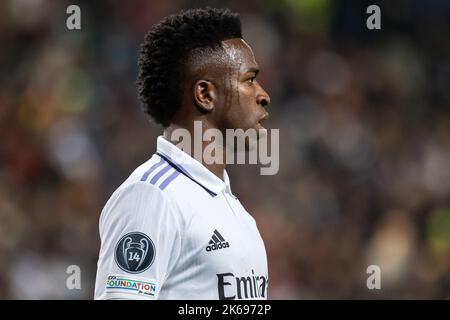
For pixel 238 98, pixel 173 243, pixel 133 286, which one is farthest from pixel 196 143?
pixel 133 286

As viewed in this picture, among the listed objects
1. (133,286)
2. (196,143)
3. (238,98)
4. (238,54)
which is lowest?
(133,286)

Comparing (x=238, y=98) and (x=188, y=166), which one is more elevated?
(x=238, y=98)

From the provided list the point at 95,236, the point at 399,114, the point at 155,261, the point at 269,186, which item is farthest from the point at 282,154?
the point at 155,261

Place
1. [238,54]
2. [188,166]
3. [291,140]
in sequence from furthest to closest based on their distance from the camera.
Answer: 1. [291,140]
2. [238,54]
3. [188,166]

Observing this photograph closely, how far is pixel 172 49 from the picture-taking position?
3.22 meters

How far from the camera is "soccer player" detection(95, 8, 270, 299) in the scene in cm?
276

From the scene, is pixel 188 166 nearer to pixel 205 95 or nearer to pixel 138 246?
pixel 205 95

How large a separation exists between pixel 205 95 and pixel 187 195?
41 centimetres

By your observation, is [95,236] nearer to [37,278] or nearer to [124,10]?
[37,278]

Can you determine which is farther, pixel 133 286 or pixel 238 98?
pixel 238 98

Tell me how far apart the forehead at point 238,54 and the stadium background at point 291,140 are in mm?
3658

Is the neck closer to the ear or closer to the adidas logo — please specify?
the ear

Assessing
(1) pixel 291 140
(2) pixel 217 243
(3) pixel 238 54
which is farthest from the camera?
(1) pixel 291 140

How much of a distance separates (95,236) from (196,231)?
437 centimetres
